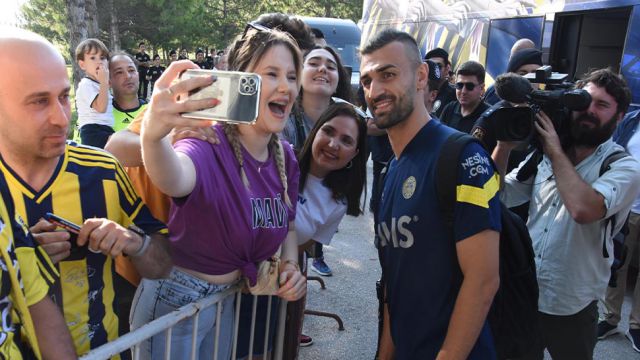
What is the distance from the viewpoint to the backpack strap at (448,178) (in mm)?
1614

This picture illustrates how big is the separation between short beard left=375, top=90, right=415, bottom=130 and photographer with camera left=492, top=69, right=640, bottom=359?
25.9 inches

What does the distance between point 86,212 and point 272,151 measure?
752mm

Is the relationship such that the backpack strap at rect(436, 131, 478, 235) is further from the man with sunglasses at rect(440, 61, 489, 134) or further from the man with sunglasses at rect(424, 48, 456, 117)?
the man with sunglasses at rect(424, 48, 456, 117)

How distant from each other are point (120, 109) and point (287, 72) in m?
2.94

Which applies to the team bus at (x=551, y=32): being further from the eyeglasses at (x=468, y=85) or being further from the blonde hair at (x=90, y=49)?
the blonde hair at (x=90, y=49)

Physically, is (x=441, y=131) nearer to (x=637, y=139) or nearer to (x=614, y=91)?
(x=614, y=91)

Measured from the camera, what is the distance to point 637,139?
13.0ft

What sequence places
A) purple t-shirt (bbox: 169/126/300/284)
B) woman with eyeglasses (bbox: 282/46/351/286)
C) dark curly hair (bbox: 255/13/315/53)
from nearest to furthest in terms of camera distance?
purple t-shirt (bbox: 169/126/300/284), woman with eyeglasses (bbox: 282/46/351/286), dark curly hair (bbox: 255/13/315/53)

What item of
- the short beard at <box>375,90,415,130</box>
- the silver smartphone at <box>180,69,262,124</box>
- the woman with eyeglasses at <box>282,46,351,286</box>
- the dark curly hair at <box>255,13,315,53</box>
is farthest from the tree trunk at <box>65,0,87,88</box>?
the silver smartphone at <box>180,69,262,124</box>

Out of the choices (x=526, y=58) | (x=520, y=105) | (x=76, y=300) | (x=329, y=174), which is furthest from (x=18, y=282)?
(x=526, y=58)

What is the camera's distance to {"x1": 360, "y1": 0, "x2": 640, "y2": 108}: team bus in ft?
16.0

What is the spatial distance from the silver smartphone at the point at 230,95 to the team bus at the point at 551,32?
4766 mm

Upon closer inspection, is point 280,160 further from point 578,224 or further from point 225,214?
point 578,224

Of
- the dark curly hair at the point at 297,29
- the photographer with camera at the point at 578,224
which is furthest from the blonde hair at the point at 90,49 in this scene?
the photographer with camera at the point at 578,224
